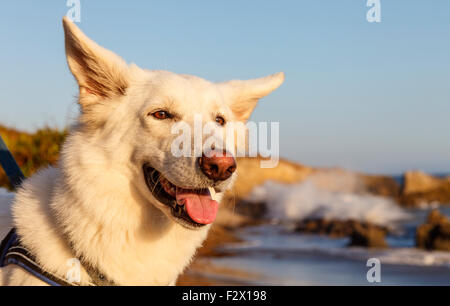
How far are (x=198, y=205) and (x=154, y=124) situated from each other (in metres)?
0.61

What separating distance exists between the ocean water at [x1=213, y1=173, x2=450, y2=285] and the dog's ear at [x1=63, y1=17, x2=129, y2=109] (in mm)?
5890

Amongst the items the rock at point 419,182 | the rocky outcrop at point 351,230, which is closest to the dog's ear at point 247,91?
the rocky outcrop at point 351,230

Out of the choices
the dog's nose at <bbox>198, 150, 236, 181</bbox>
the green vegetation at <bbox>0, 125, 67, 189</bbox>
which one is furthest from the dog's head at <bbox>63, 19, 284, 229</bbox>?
the green vegetation at <bbox>0, 125, 67, 189</bbox>

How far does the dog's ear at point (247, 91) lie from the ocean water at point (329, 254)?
5.20m

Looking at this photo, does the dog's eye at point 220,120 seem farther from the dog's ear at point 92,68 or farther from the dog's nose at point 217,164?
the dog's ear at point 92,68

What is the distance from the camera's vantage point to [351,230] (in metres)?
13.7

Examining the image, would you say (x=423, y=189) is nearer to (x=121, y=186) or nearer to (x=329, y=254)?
(x=329, y=254)

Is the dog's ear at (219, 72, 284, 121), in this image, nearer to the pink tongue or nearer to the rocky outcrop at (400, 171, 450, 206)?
the pink tongue

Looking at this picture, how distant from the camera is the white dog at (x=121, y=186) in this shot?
274 cm

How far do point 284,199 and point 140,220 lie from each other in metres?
19.8

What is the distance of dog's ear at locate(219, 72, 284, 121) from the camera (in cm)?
358
